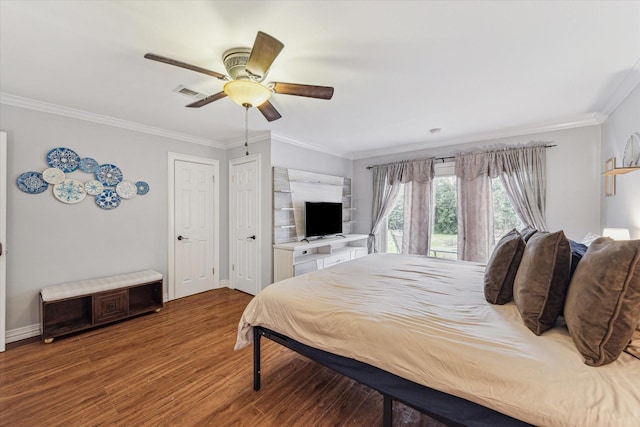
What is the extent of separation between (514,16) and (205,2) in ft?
5.80

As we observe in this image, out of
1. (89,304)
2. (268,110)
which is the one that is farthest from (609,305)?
(89,304)

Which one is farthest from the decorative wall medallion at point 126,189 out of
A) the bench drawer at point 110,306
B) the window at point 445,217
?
the window at point 445,217

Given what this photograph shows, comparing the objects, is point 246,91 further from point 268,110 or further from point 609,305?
point 609,305

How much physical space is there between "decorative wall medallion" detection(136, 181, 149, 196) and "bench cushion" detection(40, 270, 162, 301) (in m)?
1.08

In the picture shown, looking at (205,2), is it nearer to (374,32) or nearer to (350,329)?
(374,32)

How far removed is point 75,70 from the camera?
2145mm

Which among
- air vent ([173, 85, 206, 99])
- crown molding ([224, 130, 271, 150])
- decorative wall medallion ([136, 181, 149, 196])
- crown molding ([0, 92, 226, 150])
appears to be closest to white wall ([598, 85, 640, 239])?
crown molding ([224, 130, 271, 150])

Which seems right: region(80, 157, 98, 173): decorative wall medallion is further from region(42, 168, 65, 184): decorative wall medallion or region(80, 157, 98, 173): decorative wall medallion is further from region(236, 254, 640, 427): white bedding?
region(236, 254, 640, 427): white bedding

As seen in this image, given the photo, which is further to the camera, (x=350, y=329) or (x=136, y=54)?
(x=136, y=54)

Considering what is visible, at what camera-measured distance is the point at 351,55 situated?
1927mm

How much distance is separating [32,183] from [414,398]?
4.02 metres

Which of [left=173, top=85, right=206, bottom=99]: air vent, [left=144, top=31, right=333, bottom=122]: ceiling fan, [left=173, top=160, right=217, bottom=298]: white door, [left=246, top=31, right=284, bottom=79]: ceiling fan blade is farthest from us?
[left=173, top=160, right=217, bottom=298]: white door

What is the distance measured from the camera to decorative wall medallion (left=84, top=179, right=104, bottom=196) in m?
3.13

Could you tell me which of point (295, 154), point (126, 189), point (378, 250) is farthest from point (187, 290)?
point (378, 250)
